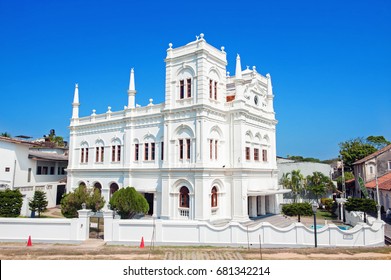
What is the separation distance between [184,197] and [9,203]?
40.7ft

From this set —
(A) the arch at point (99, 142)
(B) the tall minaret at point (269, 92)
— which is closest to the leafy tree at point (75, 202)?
(A) the arch at point (99, 142)

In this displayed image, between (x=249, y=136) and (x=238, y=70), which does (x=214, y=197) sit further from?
(x=238, y=70)

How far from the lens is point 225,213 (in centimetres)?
2408

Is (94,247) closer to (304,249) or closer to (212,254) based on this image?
(212,254)

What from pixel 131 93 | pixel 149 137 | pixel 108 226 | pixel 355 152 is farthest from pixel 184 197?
pixel 355 152

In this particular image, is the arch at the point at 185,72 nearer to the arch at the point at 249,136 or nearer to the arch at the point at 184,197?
the arch at the point at 249,136

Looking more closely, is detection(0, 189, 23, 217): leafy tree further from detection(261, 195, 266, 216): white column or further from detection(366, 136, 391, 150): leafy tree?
detection(366, 136, 391, 150): leafy tree

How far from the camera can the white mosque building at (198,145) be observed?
23.3 metres

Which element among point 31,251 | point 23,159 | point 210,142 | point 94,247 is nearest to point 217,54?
point 210,142

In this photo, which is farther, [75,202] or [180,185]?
Answer: [180,185]

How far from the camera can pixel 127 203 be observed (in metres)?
20.5

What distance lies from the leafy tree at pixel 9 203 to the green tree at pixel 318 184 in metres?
29.4

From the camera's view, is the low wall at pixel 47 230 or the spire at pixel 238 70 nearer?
the low wall at pixel 47 230

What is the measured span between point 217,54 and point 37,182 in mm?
22870
